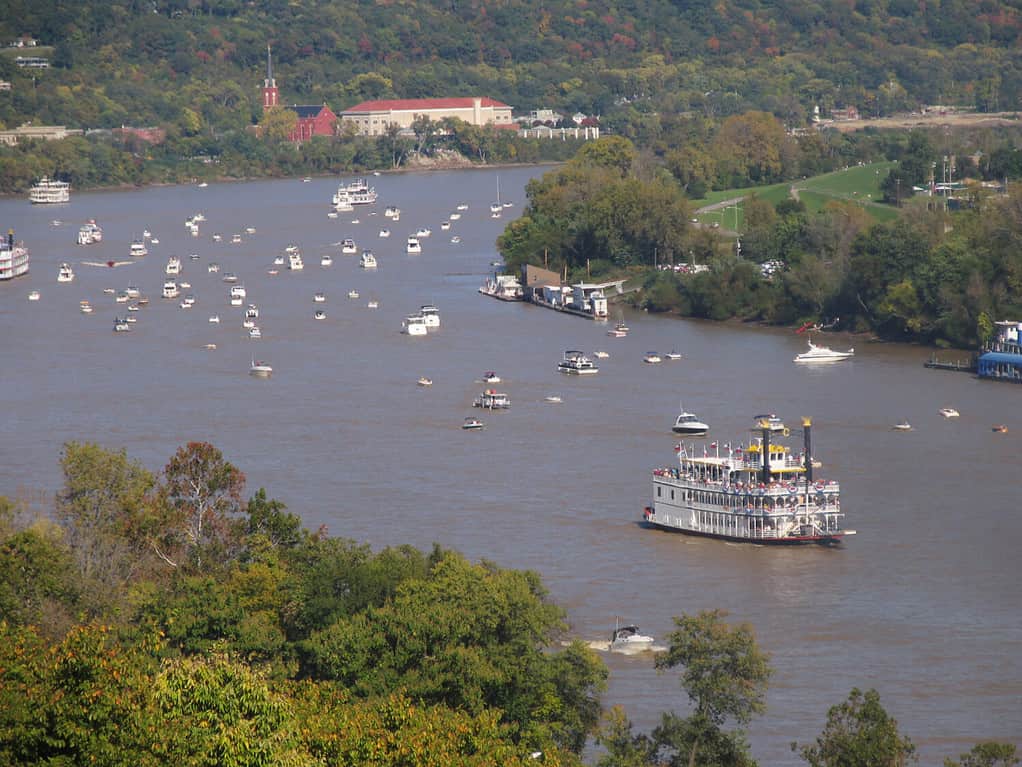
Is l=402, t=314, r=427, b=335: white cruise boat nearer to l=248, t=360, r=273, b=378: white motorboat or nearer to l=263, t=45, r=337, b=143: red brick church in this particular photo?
l=248, t=360, r=273, b=378: white motorboat

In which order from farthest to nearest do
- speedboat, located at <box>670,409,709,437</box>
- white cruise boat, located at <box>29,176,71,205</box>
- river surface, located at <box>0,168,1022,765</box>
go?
white cruise boat, located at <box>29,176,71,205</box> → speedboat, located at <box>670,409,709,437</box> → river surface, located at <box>0,168,1022,765</box>

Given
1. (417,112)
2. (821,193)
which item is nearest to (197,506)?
(821,193)

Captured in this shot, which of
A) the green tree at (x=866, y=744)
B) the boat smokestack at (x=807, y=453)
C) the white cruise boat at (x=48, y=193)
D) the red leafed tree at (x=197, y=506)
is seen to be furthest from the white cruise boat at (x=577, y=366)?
the white cruise boat at (x=48, y=193)

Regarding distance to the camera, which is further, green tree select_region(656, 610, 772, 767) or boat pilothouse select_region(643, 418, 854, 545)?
boat pilothouse select_region(643, 418, 854, 545)

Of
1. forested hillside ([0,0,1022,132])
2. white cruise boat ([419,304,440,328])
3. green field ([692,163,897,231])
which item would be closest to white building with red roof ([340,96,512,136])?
forested hillside ([0,0,1022,132])

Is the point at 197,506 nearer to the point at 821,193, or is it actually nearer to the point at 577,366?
the point at 577,366

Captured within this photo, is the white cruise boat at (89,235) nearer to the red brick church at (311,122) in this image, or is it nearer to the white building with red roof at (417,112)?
the red brick church at (311,122)

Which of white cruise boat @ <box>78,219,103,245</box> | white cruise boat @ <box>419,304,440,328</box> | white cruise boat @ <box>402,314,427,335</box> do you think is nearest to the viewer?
white cruise boat @ <box>402,314,427,335</box>
